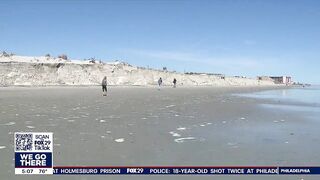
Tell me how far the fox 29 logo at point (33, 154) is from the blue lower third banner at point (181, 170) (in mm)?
205

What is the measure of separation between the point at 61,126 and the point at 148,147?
3624mm

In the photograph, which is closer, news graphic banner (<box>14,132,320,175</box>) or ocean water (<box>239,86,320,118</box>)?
news graphic banner (<box>14,132,320,175</box>)

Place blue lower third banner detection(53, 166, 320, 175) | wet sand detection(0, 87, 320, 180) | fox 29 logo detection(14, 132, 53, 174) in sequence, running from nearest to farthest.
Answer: fox 29 logo detection(14, 132, 53, 174), blue lower third banner detection(53, 166, 320, 175), wet sand detection(0, 87, 320, 180)

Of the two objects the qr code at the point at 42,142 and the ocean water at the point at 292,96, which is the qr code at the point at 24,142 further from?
the ocean water at the point at 292,96

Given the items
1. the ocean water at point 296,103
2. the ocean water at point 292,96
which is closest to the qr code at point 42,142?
the ocean water at point 296,103

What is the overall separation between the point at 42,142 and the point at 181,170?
7.49 feet

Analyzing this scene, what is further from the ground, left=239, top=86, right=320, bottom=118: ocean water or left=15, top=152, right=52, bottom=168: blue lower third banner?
left=15, top=152, right=52, bottom=168: blue lower third banner

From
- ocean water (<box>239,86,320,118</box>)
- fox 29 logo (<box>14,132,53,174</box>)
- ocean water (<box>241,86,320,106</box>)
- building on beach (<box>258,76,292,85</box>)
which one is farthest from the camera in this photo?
building on beach (<box>258,76,292,85</box>)

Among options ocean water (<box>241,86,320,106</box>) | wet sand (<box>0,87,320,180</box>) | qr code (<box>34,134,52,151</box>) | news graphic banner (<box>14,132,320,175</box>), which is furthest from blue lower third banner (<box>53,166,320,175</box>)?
ocean water (<box>241,86,320,106</box>)

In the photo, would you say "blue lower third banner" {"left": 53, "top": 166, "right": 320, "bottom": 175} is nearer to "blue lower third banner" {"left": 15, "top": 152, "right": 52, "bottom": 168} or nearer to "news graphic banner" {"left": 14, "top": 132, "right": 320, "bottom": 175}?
"news graphic banner" {"left": 14, "top": 132, "right": 320, "bottom": 175}

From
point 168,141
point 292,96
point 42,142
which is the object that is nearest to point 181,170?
point 42,142

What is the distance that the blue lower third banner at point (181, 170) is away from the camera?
19.3 feet

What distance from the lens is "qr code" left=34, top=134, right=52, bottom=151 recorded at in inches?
235

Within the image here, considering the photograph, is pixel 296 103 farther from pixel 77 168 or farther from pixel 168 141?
pixel 77 168
